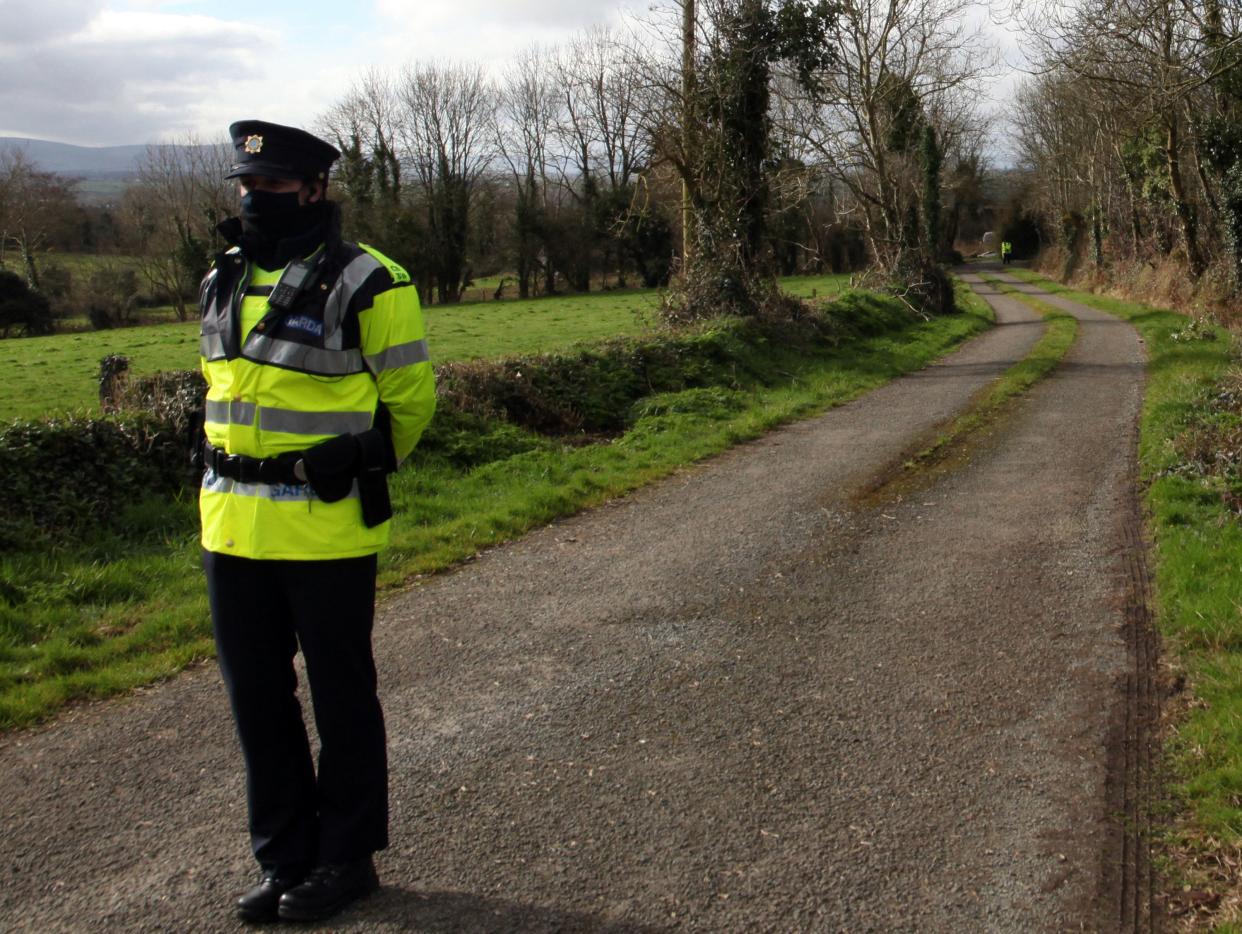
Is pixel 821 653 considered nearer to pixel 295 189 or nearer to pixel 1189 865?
pixel 1189 865

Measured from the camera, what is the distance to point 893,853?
3521 millimetres

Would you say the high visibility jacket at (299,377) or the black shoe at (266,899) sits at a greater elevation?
the high visibility jacket at (299,377)

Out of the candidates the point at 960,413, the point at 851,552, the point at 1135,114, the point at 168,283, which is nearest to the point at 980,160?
the point at 168,283

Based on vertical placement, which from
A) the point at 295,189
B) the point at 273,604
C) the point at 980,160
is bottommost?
the point at 273,604

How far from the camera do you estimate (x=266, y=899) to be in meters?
3.23

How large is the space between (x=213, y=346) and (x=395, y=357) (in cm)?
56

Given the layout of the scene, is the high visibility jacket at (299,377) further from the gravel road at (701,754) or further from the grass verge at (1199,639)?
the grass verge at (1199,639)

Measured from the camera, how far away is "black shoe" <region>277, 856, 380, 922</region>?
3.20m

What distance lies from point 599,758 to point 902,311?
23.7 meters

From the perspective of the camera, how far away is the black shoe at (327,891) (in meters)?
3.20

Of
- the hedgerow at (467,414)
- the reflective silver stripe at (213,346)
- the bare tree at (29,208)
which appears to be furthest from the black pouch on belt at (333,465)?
the bare tree at (29,208)

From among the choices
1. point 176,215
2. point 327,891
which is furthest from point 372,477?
point 176,215

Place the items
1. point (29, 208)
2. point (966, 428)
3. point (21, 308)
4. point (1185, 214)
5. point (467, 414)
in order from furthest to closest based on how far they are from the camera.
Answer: point (29, 208)
point (21, 308)
point (1185, 214)
point (966, 428)
point (467, 414)

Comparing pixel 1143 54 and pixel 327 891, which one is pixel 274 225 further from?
pixel 1143 54
